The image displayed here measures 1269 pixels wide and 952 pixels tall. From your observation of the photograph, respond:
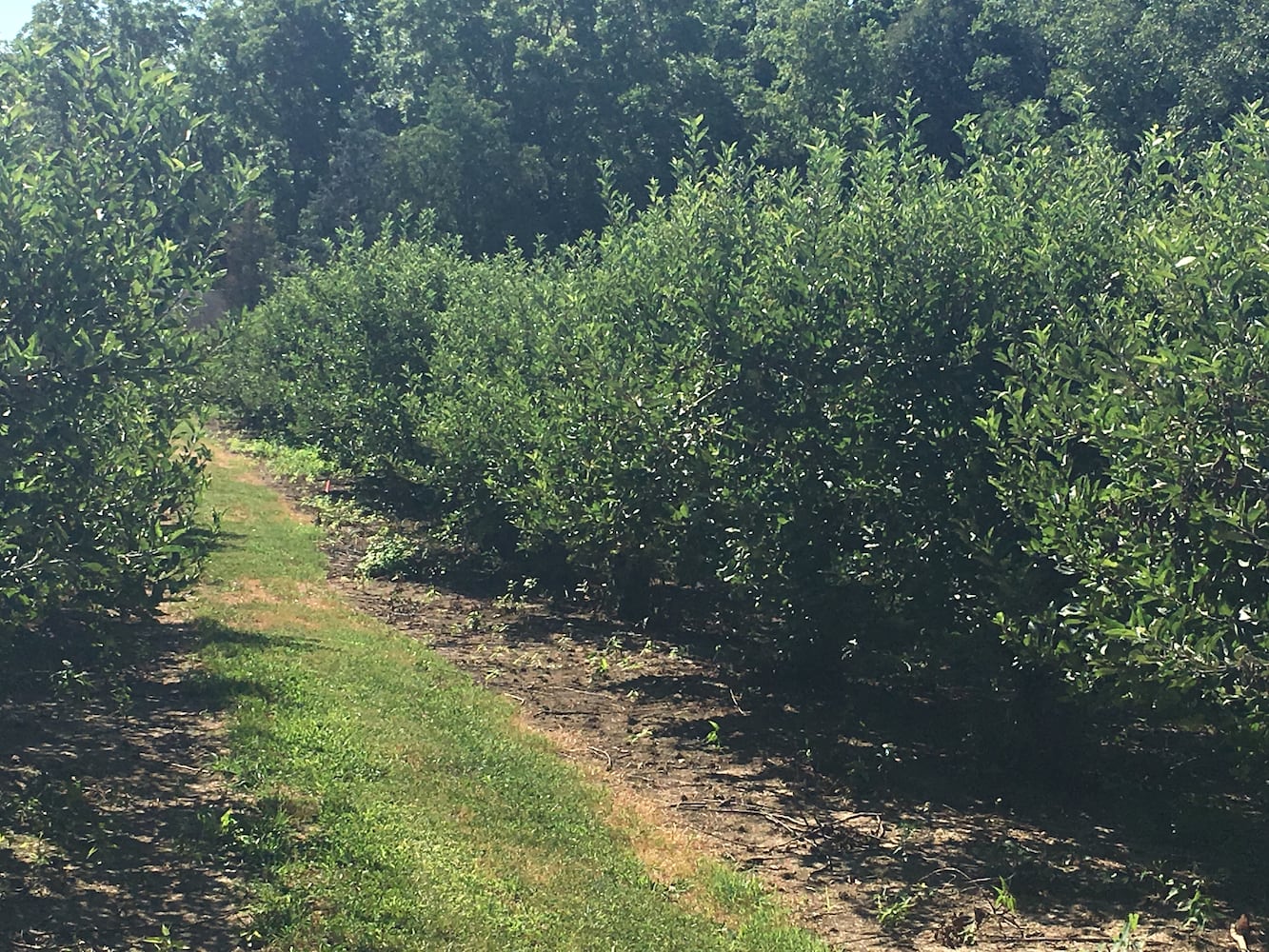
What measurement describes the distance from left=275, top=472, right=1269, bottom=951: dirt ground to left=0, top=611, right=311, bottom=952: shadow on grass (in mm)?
2950

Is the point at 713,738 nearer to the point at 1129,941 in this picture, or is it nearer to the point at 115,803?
the point at 115,803

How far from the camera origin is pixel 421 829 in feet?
26.0

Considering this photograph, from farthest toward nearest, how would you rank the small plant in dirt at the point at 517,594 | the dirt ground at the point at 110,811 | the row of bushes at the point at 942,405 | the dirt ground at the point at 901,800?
the small plant in dirt at the point at 517,594, the dirt ground at the point at 901,800, the row of bushes at the point at 942,405, the dirt ground at the point at 110,811

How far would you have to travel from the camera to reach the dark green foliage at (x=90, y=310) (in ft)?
24.4

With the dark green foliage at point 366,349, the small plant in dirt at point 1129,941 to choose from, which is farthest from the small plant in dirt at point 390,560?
the small plant in dirt at point 1129,941

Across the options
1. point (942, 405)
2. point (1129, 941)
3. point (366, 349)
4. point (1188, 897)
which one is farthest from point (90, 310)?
point (366, 349)

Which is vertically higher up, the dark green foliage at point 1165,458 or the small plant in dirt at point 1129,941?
the dark green foliage at point 1165,458

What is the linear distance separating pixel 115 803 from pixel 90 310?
9.84 feet

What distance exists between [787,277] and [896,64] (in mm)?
30525

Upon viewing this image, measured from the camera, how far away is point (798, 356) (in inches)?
411

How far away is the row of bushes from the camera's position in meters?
7.04

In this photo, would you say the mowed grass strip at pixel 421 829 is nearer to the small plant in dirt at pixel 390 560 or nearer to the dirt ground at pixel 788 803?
the dirt ground at pixel 788 803

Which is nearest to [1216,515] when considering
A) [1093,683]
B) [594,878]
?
[1093,683]

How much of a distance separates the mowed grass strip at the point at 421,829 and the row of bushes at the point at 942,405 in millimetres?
2418
